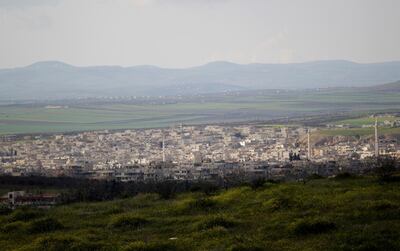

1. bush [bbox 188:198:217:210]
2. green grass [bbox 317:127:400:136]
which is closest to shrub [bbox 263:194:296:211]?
bush [bbox 188:198:217:210]

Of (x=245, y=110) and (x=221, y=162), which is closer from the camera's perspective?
(x=221, y=162)

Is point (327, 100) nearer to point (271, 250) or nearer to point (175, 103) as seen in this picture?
point (175, 103)

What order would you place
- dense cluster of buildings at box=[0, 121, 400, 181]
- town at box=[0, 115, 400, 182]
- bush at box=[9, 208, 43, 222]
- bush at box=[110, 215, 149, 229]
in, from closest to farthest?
bush at box=[110, 215, 149, 229] → bush at box=[9, 208, 43, 222] → town at box=[0, 115, 400, 182] → dense cluster of buildings at box=[0, 121, 400, 181]

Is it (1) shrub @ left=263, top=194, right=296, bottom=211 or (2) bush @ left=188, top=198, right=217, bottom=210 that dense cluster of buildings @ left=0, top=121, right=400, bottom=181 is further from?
(1) shrub @ left=263, top=194, right=296, bottom=211

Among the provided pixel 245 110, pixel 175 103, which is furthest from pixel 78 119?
pixel 175 103

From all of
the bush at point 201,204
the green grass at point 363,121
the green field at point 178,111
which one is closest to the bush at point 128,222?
the bush at point 201,204

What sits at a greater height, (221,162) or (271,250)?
(271,250)

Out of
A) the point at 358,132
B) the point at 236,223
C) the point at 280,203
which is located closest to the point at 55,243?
the point at 236,223
